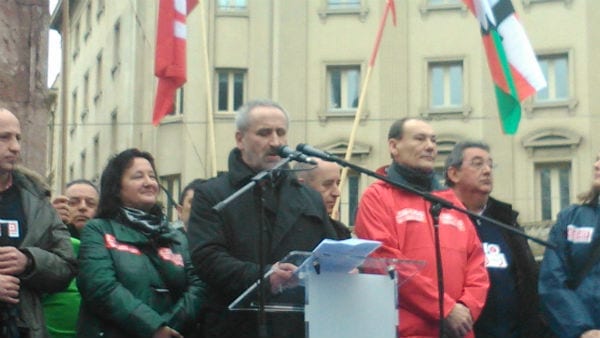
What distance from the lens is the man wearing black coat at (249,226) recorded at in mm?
6059

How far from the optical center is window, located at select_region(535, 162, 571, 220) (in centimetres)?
3089

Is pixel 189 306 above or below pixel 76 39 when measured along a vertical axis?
below

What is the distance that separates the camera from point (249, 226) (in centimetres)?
626

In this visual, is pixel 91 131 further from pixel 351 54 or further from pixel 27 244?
pixel 27 244

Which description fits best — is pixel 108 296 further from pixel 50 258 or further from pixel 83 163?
pixel 83 163

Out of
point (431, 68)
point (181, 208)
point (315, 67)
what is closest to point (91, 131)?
point (315, 67)

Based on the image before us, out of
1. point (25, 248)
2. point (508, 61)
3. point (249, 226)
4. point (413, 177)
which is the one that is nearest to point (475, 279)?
point (413, 177)

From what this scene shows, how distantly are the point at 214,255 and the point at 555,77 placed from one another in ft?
86.4

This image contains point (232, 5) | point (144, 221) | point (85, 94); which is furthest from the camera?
point (85, 94)

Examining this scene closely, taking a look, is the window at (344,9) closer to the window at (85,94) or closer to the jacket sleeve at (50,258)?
the window at (85,94)

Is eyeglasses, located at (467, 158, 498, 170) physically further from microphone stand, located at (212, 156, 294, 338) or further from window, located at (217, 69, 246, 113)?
window, located at (217, 69, 246, 113)

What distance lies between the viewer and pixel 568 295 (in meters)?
6.91

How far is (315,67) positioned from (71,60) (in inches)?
499

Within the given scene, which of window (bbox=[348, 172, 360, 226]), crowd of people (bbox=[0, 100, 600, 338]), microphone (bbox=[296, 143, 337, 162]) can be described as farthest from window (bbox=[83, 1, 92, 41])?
microphone (bbox=[296, 143, 337, 162])
